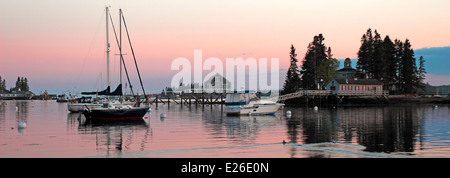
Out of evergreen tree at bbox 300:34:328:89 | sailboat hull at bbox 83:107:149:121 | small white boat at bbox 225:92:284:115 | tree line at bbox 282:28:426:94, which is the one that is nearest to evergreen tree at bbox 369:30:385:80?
tree line at bbox 282:28:426:94

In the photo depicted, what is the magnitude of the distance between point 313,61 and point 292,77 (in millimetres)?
9843

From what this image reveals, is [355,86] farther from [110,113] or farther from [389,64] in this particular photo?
[110,113]

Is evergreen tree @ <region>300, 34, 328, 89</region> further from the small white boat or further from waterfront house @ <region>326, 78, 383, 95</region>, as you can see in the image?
the small white boat

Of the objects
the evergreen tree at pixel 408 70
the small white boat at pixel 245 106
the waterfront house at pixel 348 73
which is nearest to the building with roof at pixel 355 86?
the evergreen tree at pixel 408 70

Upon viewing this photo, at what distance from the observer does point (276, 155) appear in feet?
76.8

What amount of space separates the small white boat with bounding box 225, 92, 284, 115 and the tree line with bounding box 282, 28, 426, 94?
62.2m

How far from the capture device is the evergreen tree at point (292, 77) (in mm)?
129250

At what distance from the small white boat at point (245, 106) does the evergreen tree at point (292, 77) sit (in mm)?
67039

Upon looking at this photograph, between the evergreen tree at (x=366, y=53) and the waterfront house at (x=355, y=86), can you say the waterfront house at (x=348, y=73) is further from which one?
the waterfront house at (x=355, y=86)

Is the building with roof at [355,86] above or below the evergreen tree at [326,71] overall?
below

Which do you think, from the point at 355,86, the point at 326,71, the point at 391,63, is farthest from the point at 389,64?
the point at 326,71

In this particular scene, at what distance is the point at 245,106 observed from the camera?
60125 mm

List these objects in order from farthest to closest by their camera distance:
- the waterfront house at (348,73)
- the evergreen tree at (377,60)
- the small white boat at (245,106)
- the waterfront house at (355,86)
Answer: the waterfront house at (348,73) → the evergreen tree at (377,60) → the waterfront house at (355,86) → the small white boat at (245,106)
